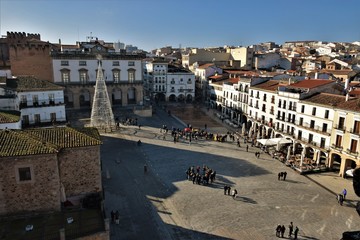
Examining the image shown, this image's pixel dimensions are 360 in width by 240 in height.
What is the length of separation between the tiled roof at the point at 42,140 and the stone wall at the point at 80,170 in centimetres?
58

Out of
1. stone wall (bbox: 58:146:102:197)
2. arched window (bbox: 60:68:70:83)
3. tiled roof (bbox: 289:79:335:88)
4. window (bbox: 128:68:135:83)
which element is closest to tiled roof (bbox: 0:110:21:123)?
stone wall (bbox: 58:146:102:197)

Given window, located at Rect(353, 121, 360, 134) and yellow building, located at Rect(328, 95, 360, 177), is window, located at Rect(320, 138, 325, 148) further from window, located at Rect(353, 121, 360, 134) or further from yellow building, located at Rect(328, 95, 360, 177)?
window, located at Rect(353, 121, 360, 134)

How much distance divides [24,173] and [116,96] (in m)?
47.7

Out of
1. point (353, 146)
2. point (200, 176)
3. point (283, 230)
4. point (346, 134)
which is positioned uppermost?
point (346, 134)

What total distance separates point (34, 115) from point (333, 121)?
3520 cm

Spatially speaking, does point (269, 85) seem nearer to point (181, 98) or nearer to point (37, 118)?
point (181, 98)

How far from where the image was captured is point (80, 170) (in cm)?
2020

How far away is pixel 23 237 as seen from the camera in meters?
16.0

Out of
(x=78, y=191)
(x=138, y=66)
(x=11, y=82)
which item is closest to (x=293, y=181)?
(x=78, y=191)

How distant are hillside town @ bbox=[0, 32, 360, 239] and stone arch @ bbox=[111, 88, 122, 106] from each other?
24cm

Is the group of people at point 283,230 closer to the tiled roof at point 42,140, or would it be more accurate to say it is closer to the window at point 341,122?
the tiled roof at point 42,140

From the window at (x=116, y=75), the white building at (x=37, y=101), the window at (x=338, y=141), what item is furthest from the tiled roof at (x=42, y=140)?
the window at (x=116, y=75)

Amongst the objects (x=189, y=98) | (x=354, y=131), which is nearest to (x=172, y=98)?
(x=189, y=98)

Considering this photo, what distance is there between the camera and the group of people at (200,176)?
2778 centimetres
